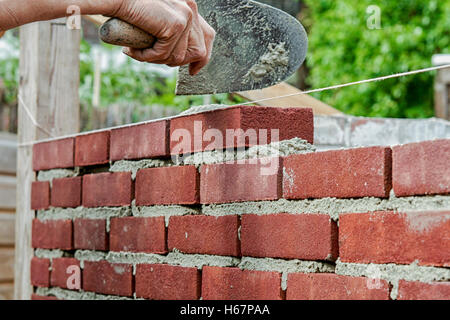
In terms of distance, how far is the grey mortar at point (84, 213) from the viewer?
7.25 feet

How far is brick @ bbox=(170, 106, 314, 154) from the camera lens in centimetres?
175

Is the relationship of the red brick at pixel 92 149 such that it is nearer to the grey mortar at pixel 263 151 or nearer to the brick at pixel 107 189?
the brick at pixel 107 189

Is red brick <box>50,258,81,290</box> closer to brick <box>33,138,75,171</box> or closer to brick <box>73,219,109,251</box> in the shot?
brick <box>73,219,109,251</box>

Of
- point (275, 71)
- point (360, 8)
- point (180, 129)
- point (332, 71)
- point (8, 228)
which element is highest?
point (360, 8)

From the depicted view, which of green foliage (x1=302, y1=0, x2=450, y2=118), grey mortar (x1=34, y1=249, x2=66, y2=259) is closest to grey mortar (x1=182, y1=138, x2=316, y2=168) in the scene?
grey mortar (x1=34, y1=249, x2=66, y2=259)

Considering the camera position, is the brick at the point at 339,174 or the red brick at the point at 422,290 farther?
the brick at the point at 339,174

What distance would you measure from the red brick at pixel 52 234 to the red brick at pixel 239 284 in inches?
30.5

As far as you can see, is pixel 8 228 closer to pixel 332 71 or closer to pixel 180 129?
pixel 180 129

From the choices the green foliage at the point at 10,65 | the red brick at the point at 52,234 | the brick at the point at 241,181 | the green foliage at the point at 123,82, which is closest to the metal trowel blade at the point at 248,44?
the brick at the point at 241,181

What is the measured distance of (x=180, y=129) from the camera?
1.94 metres

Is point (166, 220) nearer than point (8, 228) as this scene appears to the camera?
Yes

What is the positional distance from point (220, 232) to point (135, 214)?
0.42 meters

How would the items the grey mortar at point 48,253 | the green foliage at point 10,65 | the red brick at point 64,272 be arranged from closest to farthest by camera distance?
the red brick at point 64,272, the grey mortar at point 48,253, the green foliage at point 10,65

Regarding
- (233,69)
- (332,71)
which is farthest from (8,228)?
(332,71)
